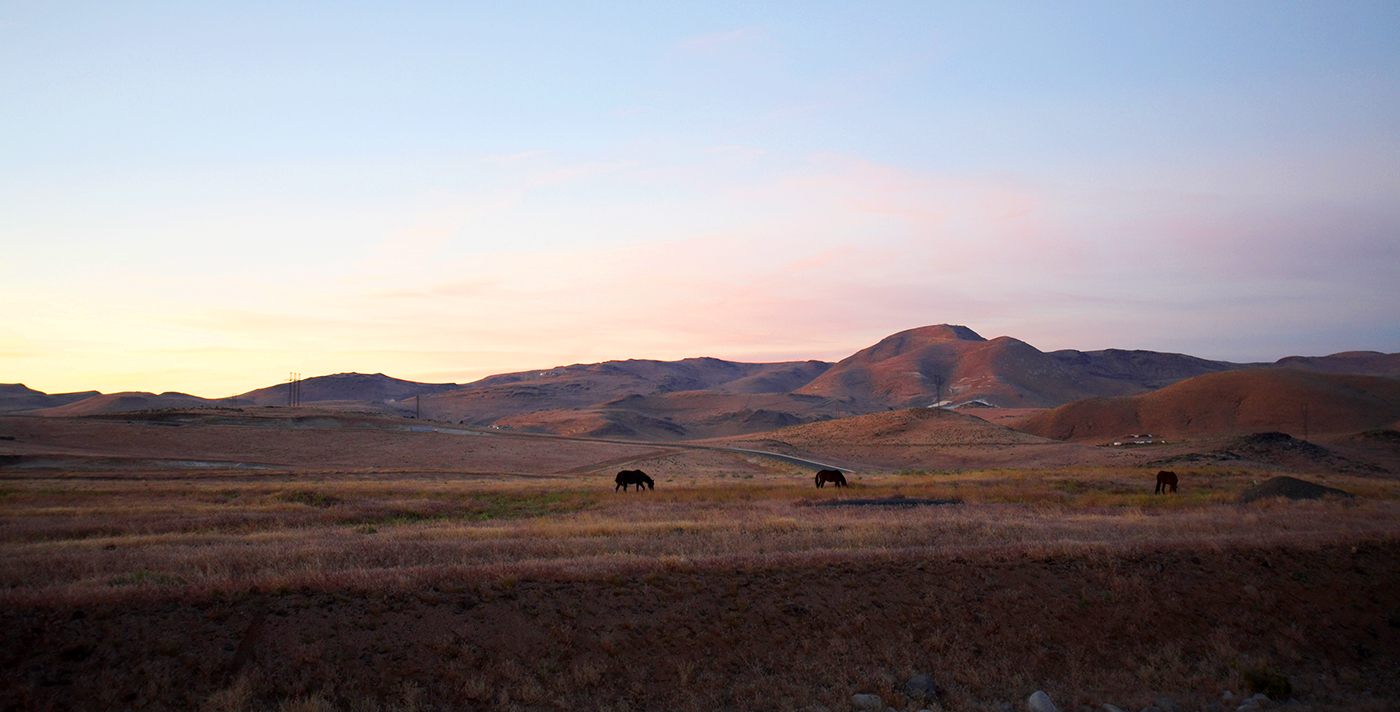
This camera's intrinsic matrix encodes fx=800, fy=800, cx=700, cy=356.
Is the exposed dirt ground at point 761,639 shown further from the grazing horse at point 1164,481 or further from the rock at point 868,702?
the grazing horse at point 1164,481

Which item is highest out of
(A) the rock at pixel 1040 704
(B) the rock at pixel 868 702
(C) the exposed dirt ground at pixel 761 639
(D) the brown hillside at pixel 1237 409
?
(D) the brown hillside at pixel 1237 409

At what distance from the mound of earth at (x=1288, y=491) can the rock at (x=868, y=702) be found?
25.9 m

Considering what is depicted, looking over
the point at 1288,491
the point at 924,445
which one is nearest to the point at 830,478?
the point at 1288,491

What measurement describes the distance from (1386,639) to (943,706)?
9303 mm

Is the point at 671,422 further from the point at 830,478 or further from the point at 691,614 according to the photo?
the point at 691,614

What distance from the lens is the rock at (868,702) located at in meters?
11.2

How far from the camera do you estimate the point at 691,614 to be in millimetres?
12672

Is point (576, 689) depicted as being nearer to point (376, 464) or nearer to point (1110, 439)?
point (376, 464)

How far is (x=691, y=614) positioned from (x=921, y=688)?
3.60 meters

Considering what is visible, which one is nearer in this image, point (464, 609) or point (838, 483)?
point (464, 609)

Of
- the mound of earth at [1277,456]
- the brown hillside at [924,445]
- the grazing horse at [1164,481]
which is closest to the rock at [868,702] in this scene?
the grazing horse at [1164,481]

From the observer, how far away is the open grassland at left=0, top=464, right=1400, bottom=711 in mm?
10320

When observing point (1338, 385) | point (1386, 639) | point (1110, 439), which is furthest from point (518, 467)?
point (1338, 385)

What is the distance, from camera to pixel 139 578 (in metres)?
12.8
